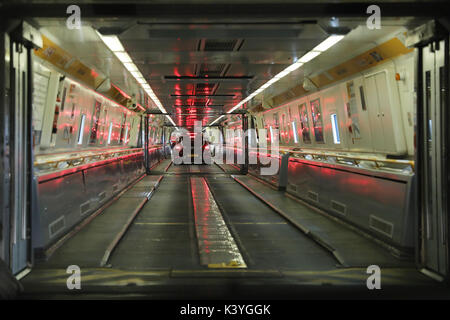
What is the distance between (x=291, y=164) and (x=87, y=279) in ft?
27.6

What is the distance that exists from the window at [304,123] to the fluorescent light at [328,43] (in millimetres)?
5893

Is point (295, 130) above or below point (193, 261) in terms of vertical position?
above

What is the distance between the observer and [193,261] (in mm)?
5508

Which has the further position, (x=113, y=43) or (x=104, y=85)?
(x=104, y=85)

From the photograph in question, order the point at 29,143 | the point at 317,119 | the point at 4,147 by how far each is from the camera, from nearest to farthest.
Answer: the point at 4,147 → the point at 29,143 → the point at 317,119

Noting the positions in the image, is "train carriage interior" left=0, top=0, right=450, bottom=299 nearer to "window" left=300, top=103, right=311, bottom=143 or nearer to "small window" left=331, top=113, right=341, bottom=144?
"small window" left=331, top=113, right=341, bottom=144

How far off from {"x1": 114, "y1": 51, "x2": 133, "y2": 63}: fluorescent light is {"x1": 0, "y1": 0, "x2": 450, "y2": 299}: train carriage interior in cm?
8

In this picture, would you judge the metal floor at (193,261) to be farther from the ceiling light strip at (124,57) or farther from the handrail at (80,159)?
the ceiling light strip at (124,57)

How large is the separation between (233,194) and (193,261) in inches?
270

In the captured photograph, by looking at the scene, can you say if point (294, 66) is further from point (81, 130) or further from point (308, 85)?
point (81, 130)

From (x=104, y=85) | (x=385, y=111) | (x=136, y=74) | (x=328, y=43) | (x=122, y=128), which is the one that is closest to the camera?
(x=328, y=43)

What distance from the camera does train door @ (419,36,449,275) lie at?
4.48 meters

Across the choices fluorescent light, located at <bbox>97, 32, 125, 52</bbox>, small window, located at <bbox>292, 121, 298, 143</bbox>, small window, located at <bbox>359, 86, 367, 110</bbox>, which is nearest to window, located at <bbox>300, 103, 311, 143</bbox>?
small window, located at <bbox>292, 121, 298, 143</bbox>

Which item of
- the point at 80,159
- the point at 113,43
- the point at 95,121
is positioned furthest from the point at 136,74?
the point at 95,121
